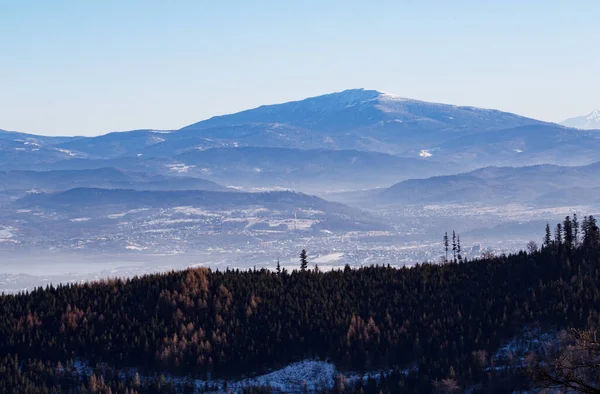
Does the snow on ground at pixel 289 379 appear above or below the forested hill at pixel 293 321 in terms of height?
below

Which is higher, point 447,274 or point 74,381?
point 447,274

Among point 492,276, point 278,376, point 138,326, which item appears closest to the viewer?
point 278,376

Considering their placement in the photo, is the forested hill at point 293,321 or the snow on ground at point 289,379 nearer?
the snow on ground at point 289,379

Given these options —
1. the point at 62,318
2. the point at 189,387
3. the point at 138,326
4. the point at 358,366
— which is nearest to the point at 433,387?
the point at 358,366

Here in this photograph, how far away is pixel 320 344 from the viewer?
136875mm

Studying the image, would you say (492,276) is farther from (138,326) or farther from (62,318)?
(62,318)

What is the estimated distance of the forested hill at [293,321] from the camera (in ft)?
422

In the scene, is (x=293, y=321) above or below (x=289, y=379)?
above

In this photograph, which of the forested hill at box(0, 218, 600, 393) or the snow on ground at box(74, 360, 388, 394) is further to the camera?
the forested hill at box(0, 218, 600, 393)

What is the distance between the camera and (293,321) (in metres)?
142

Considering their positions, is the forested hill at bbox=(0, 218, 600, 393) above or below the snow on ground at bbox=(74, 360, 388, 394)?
above

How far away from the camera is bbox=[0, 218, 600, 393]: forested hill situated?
422 feet

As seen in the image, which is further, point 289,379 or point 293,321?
point 293,321

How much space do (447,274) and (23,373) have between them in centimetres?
6208
